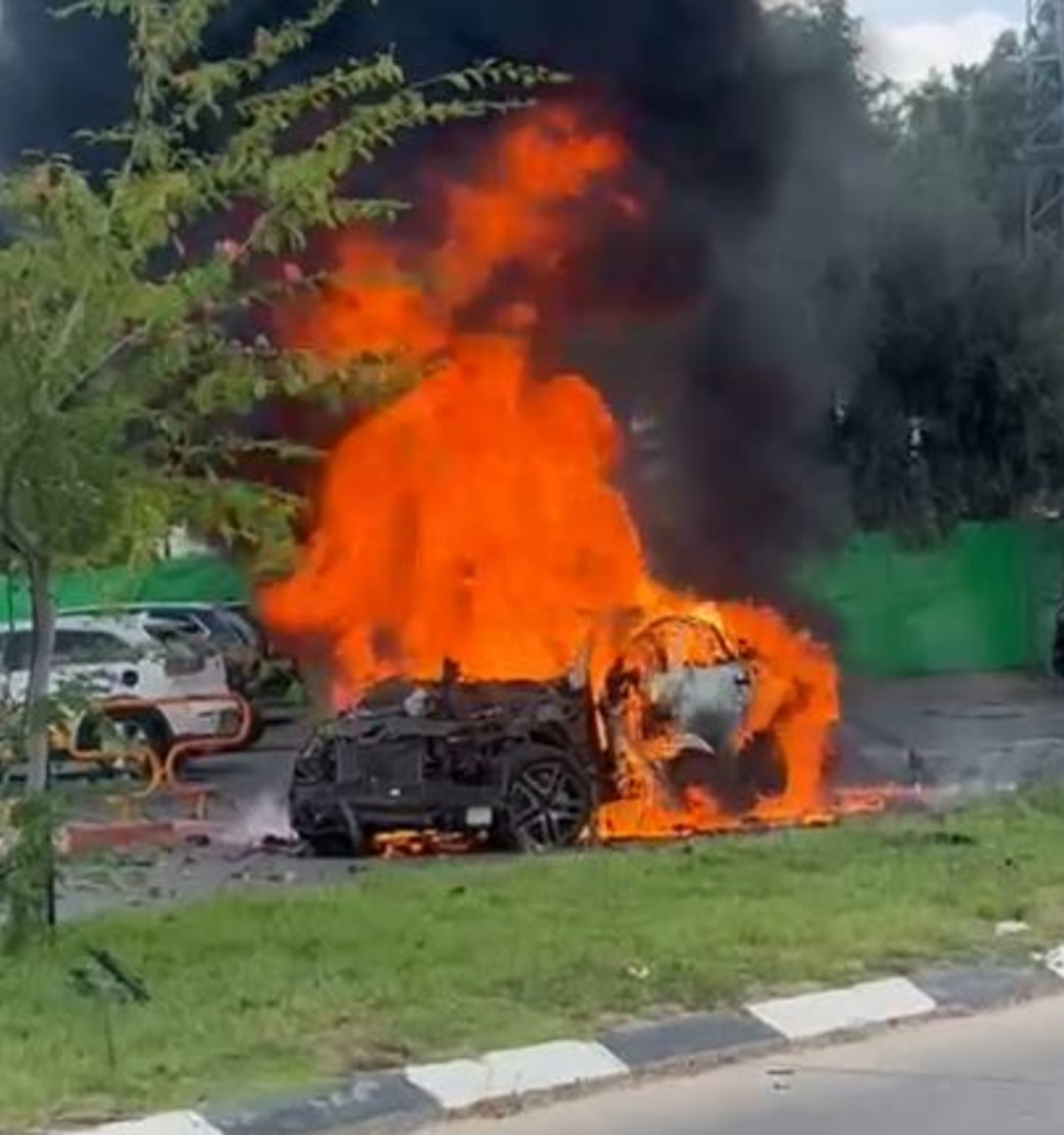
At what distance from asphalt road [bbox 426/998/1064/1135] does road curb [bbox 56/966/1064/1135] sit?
134 mm

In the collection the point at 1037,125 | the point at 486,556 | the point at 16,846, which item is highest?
the point at 1037,125

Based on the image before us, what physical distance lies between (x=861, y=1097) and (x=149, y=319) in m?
3.87

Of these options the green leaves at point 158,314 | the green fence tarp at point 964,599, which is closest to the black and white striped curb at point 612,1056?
the green leaves at point 158,314

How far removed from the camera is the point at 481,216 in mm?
20234

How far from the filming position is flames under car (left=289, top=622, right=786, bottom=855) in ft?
50.8

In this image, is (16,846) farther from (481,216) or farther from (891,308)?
(891,308)

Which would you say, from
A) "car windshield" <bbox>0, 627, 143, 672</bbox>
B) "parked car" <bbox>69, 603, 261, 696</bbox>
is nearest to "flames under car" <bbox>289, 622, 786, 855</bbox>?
"car windshield" <bbox>0, 627, 143, 672</bbox>

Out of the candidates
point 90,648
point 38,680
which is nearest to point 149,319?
point 38,680

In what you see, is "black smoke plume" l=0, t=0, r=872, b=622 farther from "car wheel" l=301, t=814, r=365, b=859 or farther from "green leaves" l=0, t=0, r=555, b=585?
"green leaves" l=0, t=0, r=555, b=585

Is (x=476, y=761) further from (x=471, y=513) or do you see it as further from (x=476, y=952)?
(x=476, y=952)

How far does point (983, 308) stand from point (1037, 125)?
4.10 metres

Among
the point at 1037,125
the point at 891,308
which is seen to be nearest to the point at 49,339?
the point at 891,308

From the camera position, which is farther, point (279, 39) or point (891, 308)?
point (891, 308)

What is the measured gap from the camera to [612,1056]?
8.62 m
